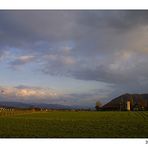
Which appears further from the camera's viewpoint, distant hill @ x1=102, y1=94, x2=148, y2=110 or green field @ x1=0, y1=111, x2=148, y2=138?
distant hill @ x1=102, y1=94, x2=148, y2=110

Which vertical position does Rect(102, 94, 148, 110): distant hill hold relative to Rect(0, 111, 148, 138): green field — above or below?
above

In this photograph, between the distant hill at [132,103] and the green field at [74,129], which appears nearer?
the green field at [74,129]

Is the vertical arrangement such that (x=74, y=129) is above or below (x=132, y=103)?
below

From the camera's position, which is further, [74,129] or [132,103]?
[132,103]

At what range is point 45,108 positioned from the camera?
64.4m

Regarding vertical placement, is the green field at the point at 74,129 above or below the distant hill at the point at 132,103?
below
